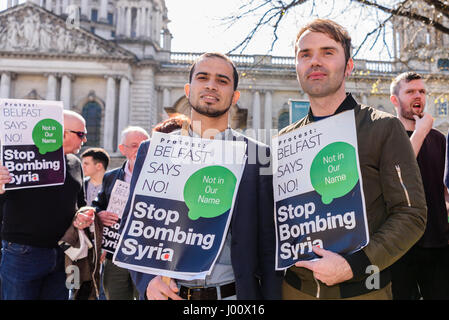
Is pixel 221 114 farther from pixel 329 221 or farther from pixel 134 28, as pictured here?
pixel 134 28

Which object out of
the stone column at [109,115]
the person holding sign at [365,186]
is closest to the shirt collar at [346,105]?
the person holding sign at [365,186]

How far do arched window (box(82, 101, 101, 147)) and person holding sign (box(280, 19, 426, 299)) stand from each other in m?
30.5

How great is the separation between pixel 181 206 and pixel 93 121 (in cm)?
3087

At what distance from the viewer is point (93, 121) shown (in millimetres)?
31094

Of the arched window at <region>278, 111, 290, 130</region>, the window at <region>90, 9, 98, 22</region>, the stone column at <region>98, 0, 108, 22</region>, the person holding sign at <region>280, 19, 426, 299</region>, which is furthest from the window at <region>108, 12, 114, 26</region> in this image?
the person holding sign at <region>280, 19, 426, 299</region>

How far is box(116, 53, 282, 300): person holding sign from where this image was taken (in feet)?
7.38

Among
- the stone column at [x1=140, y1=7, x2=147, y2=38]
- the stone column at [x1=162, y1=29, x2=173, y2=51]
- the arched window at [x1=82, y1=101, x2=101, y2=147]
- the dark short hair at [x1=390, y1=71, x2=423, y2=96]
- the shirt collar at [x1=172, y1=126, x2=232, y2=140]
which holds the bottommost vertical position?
the shirt collar at [x1=172, y1=126, x2=232, y2=140]

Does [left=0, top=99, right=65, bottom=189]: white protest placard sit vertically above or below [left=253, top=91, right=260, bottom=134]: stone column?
below

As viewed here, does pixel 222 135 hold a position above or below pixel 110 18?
below

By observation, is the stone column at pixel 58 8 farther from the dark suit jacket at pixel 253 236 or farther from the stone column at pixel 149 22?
the dark suit jacket at pixel 253 236

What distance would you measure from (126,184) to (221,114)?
7.71 ft

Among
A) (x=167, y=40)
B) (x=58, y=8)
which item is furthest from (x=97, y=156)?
(x=58, y=8)

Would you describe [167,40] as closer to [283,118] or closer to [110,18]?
[110,18]

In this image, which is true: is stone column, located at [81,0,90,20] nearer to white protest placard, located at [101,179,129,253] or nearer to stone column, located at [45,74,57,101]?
stone column, located at [45,74,57,101]
